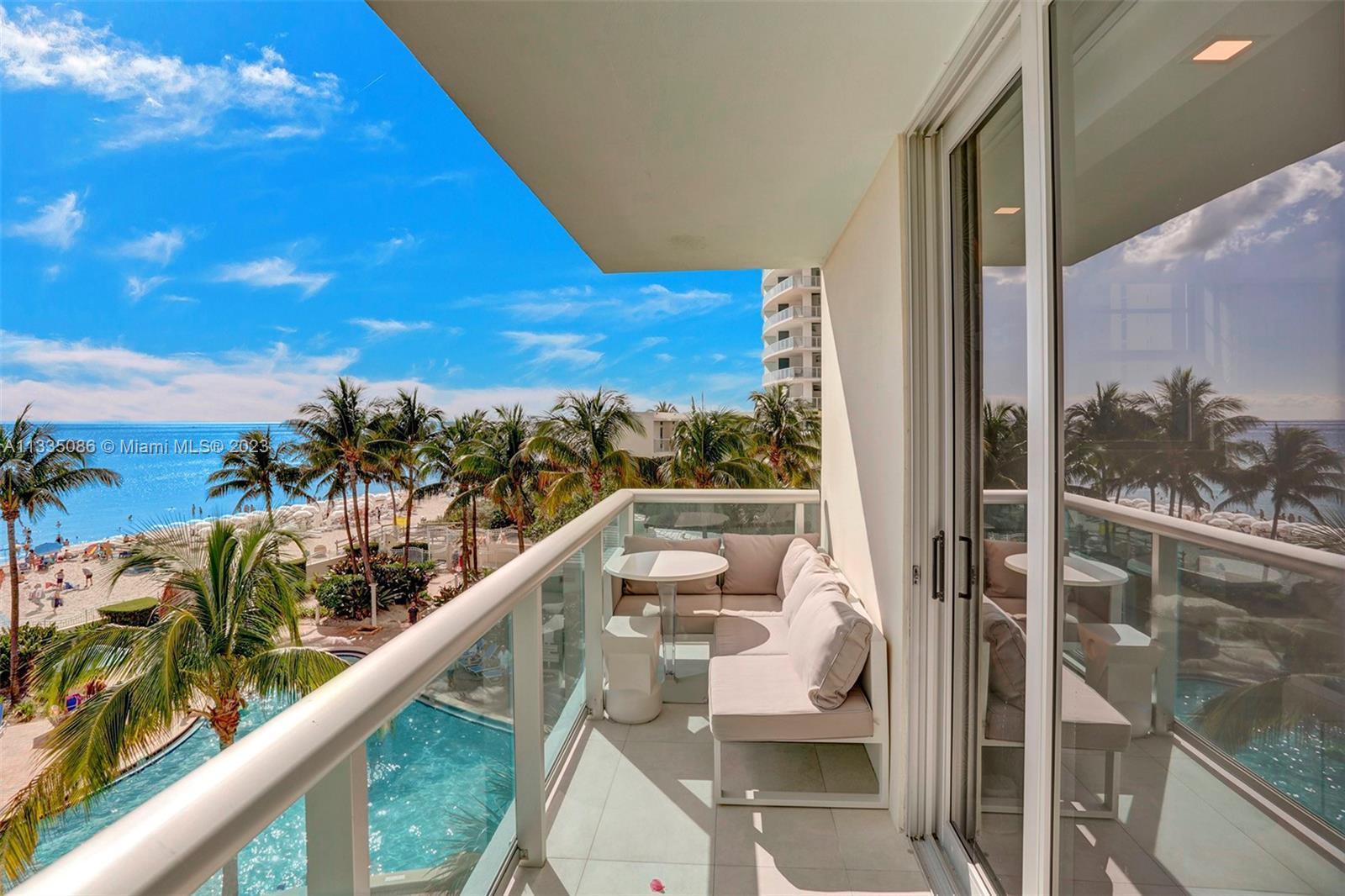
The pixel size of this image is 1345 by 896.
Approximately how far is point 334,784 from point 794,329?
1375 inches

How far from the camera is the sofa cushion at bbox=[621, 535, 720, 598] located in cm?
400

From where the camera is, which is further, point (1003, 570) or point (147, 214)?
point (147, 214)

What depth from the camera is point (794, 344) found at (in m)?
34.3

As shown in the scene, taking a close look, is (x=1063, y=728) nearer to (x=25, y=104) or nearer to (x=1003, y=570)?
(x=1003, y=570)

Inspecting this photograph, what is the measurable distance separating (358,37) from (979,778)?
49.7m

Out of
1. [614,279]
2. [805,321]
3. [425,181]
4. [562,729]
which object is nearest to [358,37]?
[425,181]

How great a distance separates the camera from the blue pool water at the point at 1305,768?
0.66m

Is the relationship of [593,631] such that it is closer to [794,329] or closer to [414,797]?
[414,797]

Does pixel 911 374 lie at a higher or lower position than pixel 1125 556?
higher

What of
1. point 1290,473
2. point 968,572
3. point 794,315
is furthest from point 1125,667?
point 794,315

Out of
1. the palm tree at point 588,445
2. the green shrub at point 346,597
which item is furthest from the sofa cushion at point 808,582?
the green shrub at point 346,597

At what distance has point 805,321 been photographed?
33.8 meters

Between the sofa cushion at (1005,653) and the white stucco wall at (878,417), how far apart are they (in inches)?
15.7

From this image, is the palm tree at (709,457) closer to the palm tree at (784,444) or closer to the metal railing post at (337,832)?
the palm tree at (784,444)
